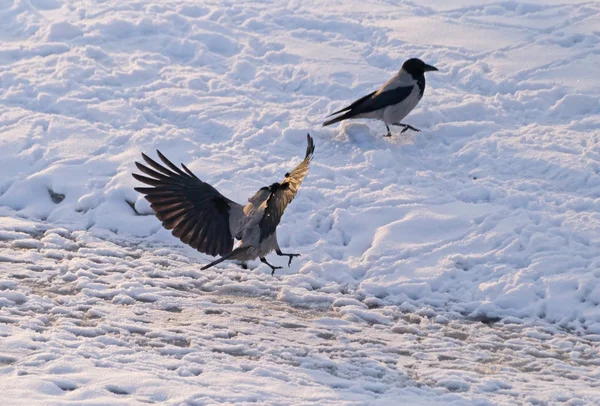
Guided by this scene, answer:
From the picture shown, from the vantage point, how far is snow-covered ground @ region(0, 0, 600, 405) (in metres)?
6.50

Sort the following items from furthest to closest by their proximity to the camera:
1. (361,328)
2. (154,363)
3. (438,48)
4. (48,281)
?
(438,48) < (48,281) < (361,328) < (154,363)

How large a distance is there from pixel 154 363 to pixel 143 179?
6.65 feet

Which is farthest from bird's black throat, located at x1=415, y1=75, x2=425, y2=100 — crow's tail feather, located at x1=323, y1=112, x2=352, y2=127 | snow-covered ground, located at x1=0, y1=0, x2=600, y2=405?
crow's tail feather, located at x1=323, y1=112, x2=352, y2=127

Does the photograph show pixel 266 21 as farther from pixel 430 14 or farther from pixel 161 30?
pixel 430 14

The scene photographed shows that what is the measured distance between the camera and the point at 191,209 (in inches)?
313

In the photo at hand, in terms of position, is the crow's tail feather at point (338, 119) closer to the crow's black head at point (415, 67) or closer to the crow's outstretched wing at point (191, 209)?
the crow's black head at point (415, 67)

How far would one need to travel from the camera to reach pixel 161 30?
13.8 m

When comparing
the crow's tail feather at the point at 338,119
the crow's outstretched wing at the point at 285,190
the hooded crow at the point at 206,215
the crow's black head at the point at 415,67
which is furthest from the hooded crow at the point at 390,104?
the crow's outstretched wing at the point at 285,190

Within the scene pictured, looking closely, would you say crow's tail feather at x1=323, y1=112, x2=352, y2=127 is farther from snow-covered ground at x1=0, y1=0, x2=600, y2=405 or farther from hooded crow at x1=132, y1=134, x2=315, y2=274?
hooded crow at x1=132, y1=134, x2=315, y2=274

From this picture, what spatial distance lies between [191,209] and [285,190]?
138cm

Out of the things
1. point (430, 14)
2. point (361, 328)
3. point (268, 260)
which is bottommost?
point (361, 328)

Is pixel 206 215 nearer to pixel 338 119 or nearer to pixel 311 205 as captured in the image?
pixel 311 205

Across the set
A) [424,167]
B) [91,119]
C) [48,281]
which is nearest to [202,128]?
[91,119]

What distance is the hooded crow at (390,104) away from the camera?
34.6ft
